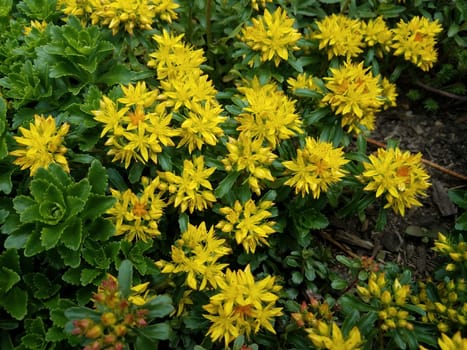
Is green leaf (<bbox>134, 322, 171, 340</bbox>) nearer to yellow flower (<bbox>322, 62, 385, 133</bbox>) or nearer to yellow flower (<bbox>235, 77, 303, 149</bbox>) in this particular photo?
yellow flower (<bbox>235, 77, 303, 149</bbox>)

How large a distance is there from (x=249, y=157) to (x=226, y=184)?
7.9 inches

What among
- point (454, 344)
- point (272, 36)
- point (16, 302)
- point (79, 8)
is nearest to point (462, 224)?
point (454, 344)

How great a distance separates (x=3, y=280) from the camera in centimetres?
251

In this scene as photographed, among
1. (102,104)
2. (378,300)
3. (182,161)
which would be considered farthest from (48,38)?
(378,300)

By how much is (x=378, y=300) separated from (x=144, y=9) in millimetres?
2191

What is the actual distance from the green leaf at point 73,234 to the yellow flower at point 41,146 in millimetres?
323

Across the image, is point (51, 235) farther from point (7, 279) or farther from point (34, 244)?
point (7, 279)

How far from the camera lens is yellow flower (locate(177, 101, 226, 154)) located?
2.69 metres

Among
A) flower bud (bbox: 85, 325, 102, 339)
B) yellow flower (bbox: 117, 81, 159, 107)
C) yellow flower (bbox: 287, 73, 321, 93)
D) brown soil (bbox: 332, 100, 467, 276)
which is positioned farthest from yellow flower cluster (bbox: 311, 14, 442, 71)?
flower bud (bbox: 85, 325, 102, 339)

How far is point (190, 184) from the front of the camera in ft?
8.66

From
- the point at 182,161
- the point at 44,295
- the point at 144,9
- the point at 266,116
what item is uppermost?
the point at 144,9

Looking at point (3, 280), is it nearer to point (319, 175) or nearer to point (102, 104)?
point (102, 104)

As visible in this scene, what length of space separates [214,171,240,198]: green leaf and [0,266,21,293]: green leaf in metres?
1.11

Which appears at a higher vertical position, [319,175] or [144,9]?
[144,9]
